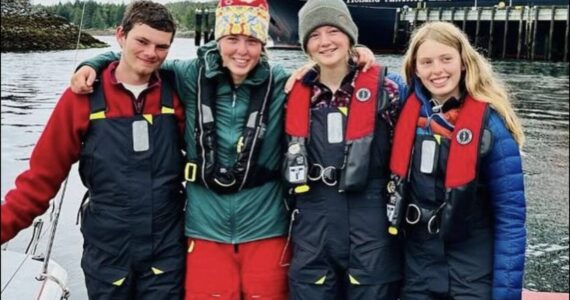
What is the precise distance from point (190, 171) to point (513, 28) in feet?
142

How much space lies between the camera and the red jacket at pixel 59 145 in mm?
2573

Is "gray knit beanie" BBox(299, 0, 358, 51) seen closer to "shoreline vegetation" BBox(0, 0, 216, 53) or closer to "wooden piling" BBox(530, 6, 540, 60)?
"shoreline vegetation" BBox(0, 0, 216, 53)

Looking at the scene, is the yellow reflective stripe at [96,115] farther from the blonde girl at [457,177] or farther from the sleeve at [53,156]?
the blonde girl at [457,177]

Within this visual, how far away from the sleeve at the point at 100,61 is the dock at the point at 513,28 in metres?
35.9

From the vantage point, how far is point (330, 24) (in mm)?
2861

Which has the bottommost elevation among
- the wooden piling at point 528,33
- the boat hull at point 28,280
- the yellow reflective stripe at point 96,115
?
the boat hull at point 28,280

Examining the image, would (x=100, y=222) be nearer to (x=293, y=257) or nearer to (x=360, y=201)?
(x=293, y=257)

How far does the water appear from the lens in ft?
10.3

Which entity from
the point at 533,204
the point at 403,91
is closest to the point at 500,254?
the point at 403,91

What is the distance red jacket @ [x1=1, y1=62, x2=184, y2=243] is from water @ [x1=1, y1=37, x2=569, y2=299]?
102mm

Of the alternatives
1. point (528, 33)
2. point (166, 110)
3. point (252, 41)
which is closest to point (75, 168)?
point (166, 110)

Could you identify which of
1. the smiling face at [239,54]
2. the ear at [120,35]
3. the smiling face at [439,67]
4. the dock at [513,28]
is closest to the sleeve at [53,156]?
the ear at [120,35]

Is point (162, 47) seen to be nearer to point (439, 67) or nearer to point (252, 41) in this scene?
point (252, 41)

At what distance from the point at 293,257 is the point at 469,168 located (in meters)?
0.83
